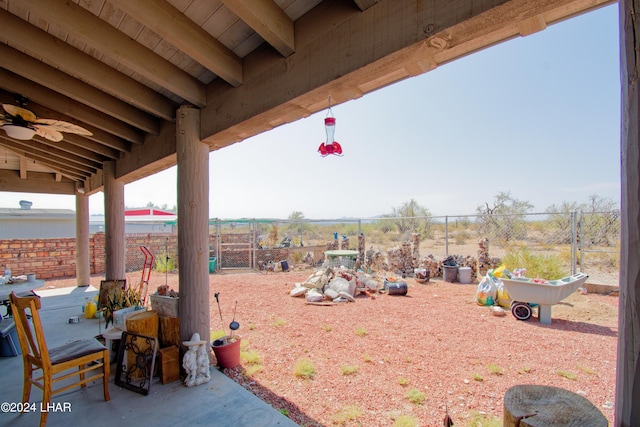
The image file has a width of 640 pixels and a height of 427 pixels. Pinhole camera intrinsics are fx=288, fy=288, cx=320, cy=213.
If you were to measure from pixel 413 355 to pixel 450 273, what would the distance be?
4.52 m

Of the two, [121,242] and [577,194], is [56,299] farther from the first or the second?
[577,194]

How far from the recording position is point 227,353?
2951 mm

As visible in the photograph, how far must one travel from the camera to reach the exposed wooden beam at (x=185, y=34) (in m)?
1.54

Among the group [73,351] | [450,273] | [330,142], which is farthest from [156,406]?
[450,273]

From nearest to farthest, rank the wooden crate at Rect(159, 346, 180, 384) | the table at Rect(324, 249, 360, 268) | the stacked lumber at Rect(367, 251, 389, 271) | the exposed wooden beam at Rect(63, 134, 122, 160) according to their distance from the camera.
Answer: the wooden crate at Rect(159, 346, 180, 384) < the exposed wooden beam at Rect(63, 134, 122, 160) < the table at Rect(324, 249, 360, 268) < the stacked lumber at Rect(367, 251, 389, 271)

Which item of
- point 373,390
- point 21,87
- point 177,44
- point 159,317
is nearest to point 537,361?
point 373,390

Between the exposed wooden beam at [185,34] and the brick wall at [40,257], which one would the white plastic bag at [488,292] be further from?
the brick wall at [40,257]

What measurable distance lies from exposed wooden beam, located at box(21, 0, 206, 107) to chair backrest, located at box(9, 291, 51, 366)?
1.79 m

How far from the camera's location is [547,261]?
20.0 ft

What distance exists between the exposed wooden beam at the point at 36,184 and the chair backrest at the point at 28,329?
17.6 feet

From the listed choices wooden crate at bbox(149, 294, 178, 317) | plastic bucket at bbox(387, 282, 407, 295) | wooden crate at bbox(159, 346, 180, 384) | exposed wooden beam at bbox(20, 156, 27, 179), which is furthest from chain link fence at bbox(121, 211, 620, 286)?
wooden crate at bbox(159, 346, 180, 384)

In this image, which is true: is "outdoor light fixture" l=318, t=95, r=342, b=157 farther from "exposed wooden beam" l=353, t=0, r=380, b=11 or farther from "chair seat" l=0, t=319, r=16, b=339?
"chair seat" l=0, t=319, r=16, b=339

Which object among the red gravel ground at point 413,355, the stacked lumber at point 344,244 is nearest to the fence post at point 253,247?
the stacked lumber at point 344,244

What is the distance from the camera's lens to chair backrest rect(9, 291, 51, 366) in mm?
2021
